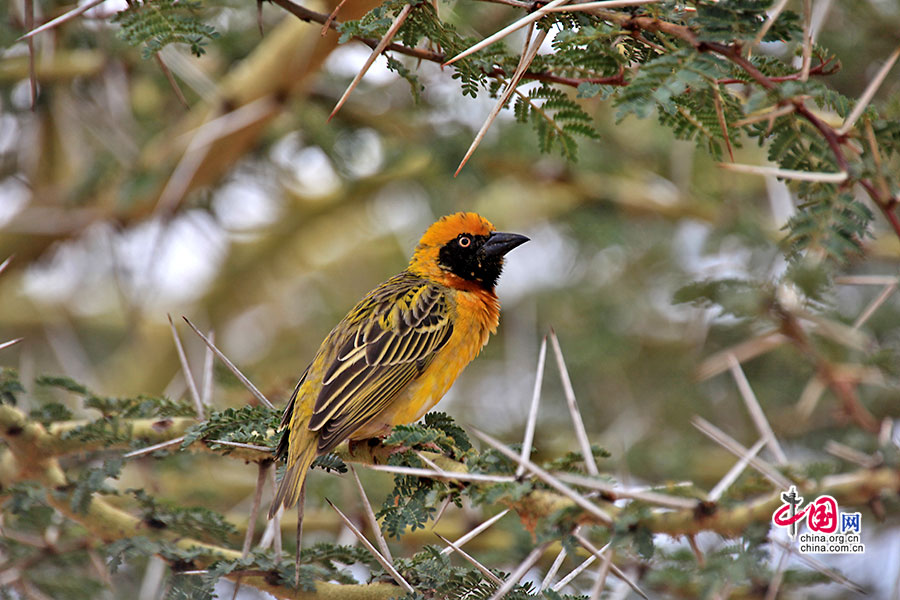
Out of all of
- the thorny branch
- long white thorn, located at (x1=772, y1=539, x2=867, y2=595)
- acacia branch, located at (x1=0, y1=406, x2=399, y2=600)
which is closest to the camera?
long white thorn, located at (x1=772, y1=539, x2=867, y2=595)

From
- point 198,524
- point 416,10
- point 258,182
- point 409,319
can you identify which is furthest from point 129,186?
point 416,10

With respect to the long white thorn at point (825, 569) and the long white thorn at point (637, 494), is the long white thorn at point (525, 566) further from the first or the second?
the long white thorn at point (825, 569)

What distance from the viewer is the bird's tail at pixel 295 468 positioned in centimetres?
315

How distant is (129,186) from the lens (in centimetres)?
565

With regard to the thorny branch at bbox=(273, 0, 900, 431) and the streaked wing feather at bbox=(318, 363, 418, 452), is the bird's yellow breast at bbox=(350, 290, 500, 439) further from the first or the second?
the thorny branch at bbox=(273, 0, 900, 431)

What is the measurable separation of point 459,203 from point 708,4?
4.96 m

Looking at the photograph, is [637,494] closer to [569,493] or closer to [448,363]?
[569,493]

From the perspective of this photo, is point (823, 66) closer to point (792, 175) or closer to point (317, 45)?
point (792, 175)

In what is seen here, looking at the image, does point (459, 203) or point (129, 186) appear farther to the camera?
point (459, 203)

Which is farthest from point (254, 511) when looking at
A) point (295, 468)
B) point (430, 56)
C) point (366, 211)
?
point (366, 211)

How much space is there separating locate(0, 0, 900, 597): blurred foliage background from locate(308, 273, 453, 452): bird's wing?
717 millimetres

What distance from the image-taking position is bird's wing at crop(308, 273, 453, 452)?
3.52m

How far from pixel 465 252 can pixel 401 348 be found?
3.16ft

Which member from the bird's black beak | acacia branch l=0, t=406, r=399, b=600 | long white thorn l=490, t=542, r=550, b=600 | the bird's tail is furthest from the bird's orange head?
long white thorn l=490, t=542, r=550, b=600
